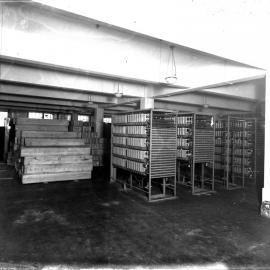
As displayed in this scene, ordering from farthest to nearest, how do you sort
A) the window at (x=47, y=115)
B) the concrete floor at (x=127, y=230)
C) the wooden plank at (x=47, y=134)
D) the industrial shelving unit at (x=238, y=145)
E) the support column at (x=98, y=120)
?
1. the window at (x=47, y=115)
2. the support column at (x=98, y=120)
3. the wooden plank at (x=47, y=134)
4. the industrial shelving unit at (x=238, y=145)
5. the concrete floor at (x=127, y=230)

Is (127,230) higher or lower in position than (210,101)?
lower

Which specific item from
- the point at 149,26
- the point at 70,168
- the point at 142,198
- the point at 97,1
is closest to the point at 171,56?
the point at 149,26

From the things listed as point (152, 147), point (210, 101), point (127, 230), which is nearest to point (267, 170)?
point (152, 147)

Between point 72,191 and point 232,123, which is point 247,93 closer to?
point 232,123

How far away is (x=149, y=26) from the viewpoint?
3.79 metres

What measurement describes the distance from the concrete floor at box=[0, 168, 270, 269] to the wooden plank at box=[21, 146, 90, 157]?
1385 mm

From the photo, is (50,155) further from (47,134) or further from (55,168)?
(47,134)

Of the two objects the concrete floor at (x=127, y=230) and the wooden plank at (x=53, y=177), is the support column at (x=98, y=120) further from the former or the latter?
the concrete floor at (x=127, y=230)

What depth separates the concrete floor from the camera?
3184 mm

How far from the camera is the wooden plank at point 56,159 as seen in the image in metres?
7.52

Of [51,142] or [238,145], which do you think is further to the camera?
[51,142]

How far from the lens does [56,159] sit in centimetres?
788

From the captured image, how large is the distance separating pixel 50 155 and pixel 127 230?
468 cm

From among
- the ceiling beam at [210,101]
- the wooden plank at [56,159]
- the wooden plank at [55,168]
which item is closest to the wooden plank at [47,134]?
the wooden plank at [56,159]
